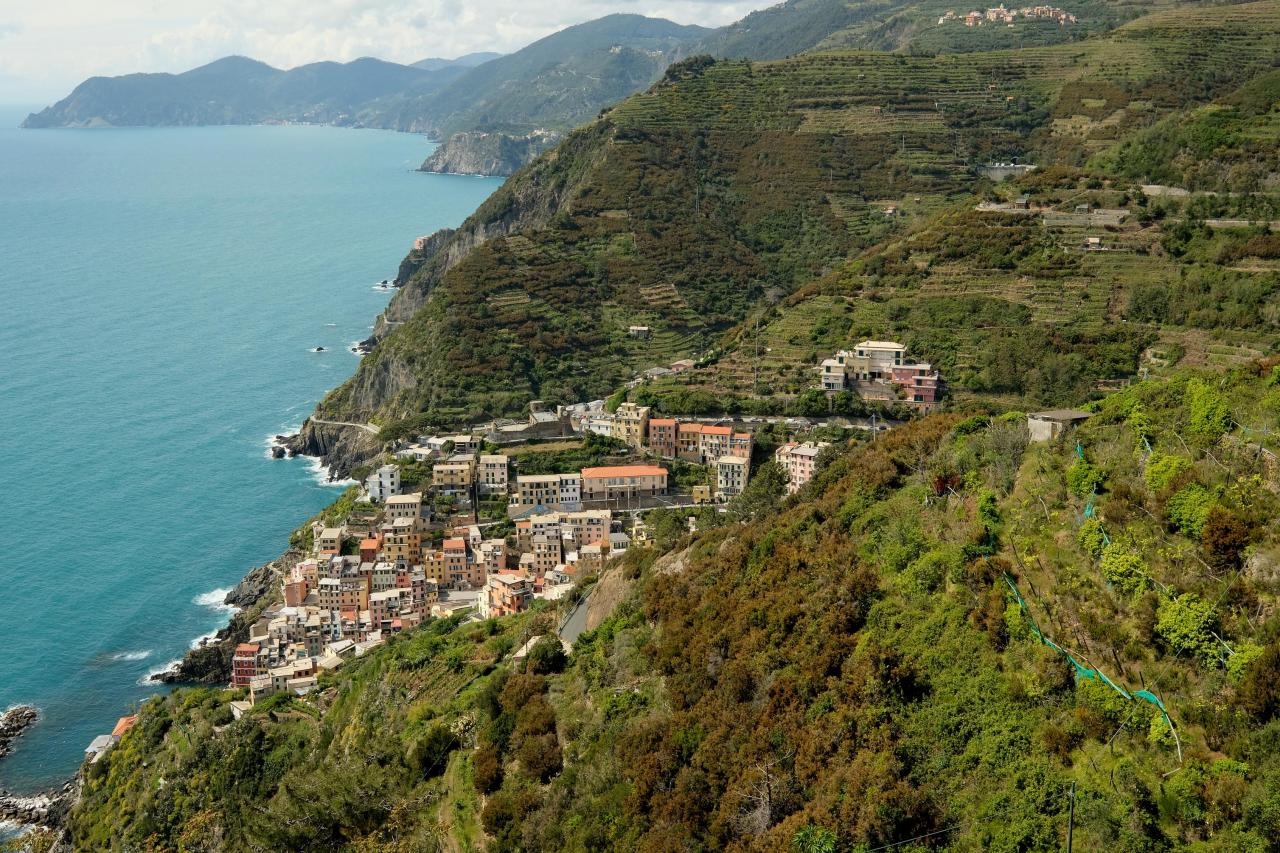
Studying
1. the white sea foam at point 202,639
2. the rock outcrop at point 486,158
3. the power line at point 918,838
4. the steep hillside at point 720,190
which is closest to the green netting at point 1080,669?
the power line at point 918,838

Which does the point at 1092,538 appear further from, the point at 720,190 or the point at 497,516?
the point at 720,190

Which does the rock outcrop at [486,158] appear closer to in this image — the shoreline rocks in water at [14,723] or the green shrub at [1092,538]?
the shoreline rocks in water at [14,723]

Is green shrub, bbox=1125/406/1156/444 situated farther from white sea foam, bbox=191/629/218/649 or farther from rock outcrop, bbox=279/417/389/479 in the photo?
rock outcrop, bbox=279/417/389/479

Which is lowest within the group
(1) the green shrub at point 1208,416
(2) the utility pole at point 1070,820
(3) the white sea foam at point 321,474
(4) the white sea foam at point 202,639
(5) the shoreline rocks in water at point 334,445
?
(4) the white sea foam at point 202,639

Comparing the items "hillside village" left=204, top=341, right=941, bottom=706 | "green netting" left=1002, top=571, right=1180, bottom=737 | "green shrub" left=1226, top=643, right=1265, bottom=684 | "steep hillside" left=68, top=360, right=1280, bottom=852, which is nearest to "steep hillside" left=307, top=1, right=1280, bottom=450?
"hillside village" left=204, top=341, right=941, bottom=706

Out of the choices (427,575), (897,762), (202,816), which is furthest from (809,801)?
(427,575)

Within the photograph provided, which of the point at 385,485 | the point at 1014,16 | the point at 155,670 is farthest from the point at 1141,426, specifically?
the point at 1014,16

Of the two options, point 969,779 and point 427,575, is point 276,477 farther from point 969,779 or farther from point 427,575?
point 969,779
